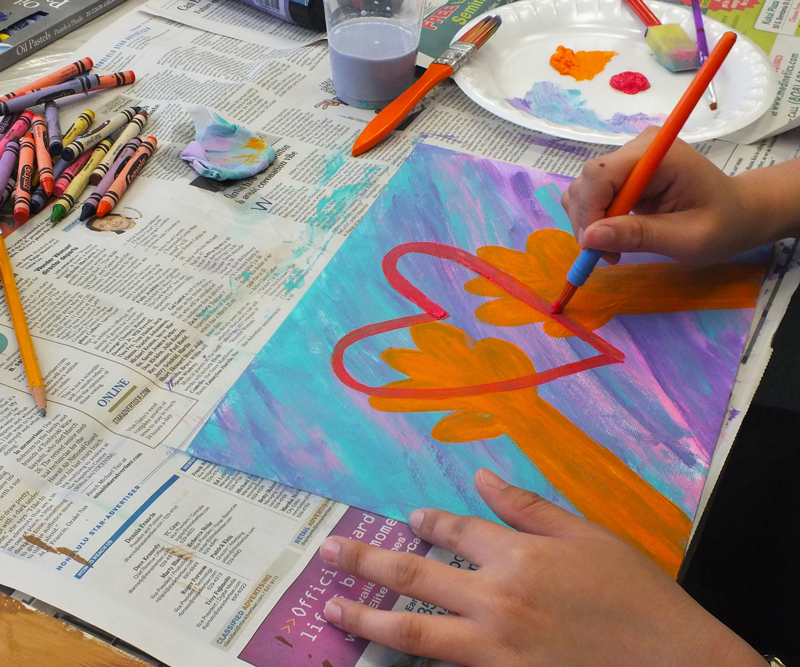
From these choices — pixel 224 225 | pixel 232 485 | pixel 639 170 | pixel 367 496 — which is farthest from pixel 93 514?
pixel 639 170

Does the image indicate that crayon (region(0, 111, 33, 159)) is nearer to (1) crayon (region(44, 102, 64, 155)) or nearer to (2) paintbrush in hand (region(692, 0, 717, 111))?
(1) crayon (region(44, 102, 64, 155))

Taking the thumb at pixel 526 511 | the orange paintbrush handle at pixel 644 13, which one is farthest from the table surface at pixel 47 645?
the orange paintbrush handle at pixel 644 13

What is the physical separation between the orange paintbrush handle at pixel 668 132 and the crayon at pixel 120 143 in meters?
0.60

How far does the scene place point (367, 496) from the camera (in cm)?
50

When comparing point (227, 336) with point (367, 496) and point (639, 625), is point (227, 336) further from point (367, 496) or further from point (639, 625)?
point (639, 625)

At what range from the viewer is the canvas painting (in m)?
0.50

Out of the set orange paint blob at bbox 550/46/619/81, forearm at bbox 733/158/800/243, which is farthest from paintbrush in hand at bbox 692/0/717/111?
forearm at bbox 733/158/800/243

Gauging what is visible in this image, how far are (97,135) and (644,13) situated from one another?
0.81m

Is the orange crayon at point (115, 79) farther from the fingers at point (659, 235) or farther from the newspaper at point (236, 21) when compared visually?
the fingers at point (659, 235)

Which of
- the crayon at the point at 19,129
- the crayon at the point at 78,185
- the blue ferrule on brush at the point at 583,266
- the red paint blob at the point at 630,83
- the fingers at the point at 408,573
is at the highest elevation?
the crayon at the point at 19,129

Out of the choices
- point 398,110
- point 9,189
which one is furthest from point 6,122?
point 398,110

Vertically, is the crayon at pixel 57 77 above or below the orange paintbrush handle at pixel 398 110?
above

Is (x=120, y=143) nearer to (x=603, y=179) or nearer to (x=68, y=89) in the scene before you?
(x=68, y=89)

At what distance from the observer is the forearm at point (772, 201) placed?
631 millimetres
